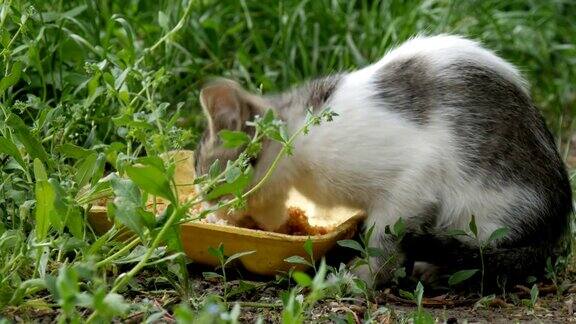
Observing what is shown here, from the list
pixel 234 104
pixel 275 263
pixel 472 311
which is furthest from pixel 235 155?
pixel 472 311

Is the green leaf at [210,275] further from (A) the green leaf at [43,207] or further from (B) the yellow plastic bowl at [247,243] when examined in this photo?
(A) the green leaf at [43,207]

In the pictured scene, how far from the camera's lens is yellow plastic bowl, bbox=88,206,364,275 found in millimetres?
3684

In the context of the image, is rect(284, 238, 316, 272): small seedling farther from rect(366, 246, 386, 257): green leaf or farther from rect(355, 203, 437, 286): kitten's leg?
rect(355, 203, 437, 286): kitten's leg

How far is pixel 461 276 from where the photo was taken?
3.63 meters

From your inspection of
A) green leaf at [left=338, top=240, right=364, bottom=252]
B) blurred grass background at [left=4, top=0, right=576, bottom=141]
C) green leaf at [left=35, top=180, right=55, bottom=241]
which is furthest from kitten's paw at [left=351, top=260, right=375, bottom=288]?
blurred grass background at [left=4, top=0, right=576, bottom=141]

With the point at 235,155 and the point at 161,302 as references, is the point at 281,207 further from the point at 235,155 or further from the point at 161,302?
the point at 161,302

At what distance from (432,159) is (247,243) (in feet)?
2.40

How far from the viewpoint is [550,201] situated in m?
3.95

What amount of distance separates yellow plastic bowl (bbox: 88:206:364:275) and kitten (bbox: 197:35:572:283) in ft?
0.80

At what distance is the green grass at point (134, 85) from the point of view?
9.98ft

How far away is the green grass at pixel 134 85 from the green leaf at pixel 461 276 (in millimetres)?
455

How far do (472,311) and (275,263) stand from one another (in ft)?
2.31

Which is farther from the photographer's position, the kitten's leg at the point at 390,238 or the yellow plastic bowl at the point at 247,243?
the kitten's leg at the point at 390,238

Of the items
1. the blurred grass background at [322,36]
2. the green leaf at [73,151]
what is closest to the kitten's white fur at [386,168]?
the green leaf at [73,151]
